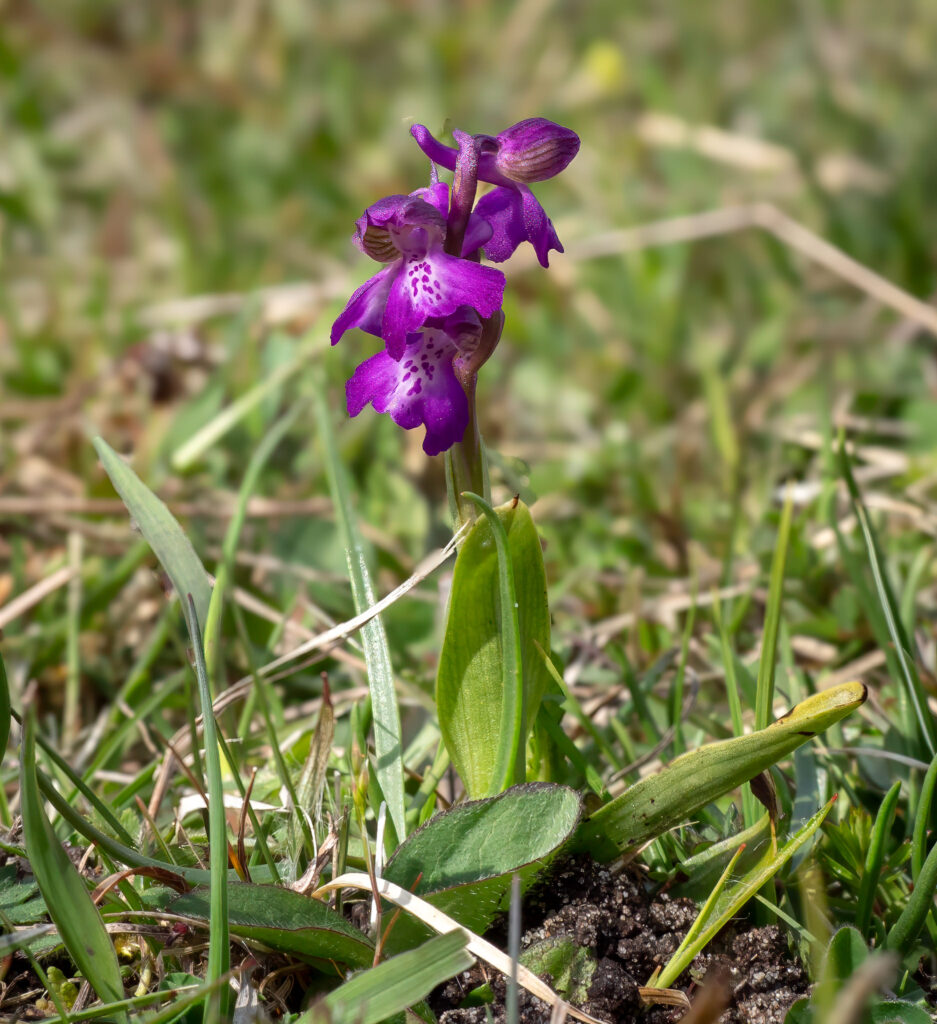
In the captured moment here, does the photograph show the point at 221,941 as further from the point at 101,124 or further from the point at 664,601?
the point at 101,124

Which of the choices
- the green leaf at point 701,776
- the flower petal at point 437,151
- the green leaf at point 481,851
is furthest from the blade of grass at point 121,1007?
the flower petal at point 437,151

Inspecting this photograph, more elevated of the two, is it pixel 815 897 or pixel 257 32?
pixel 257 32

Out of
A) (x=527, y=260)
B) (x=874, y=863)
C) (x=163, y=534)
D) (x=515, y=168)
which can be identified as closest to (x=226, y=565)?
(x=163, y=534)

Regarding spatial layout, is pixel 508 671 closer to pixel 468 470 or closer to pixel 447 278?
pixel 468 470

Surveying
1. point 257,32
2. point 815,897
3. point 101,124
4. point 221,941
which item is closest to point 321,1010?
point 221,941

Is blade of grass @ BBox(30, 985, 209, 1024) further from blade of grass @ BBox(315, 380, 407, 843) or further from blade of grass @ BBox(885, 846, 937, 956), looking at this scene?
blade of grass @ BBox(885, 846, 937, 956)
